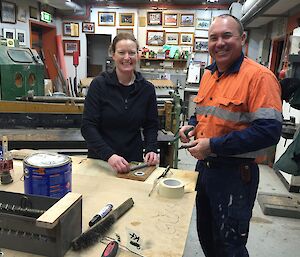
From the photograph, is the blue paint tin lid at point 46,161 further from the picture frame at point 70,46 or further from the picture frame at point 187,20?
the picture frame at point 70,46

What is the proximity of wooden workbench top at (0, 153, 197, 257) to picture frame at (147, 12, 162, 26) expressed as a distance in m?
6.52

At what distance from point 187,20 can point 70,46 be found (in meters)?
3.06

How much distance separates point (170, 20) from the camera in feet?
24.0

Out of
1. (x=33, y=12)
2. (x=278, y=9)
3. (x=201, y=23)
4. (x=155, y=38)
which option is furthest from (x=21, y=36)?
(x=278, y=9)

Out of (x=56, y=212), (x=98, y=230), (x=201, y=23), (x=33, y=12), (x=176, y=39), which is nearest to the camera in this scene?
(x=56, y=212)

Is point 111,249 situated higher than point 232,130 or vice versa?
point 232,130

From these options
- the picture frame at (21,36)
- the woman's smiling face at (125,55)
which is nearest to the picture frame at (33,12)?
the picture frame at (21,36)

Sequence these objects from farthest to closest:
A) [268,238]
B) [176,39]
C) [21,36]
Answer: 1. [176,39]
2. [21,36]
3. [268,238]

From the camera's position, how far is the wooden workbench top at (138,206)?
81 cm

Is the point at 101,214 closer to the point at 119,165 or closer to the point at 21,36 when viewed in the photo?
the point at 119,165

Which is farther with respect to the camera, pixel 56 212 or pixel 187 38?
pixel 187 38

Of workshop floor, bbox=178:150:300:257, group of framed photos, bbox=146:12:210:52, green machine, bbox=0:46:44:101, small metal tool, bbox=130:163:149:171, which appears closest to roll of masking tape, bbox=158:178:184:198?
small metal tool, bbox=130:163:149:171

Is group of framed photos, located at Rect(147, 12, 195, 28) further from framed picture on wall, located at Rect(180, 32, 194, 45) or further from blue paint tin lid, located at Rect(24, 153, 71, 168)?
blue paint tin lid, located at Rect(24, 153, 71, 168)

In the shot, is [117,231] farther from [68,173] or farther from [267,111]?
[267,111]
